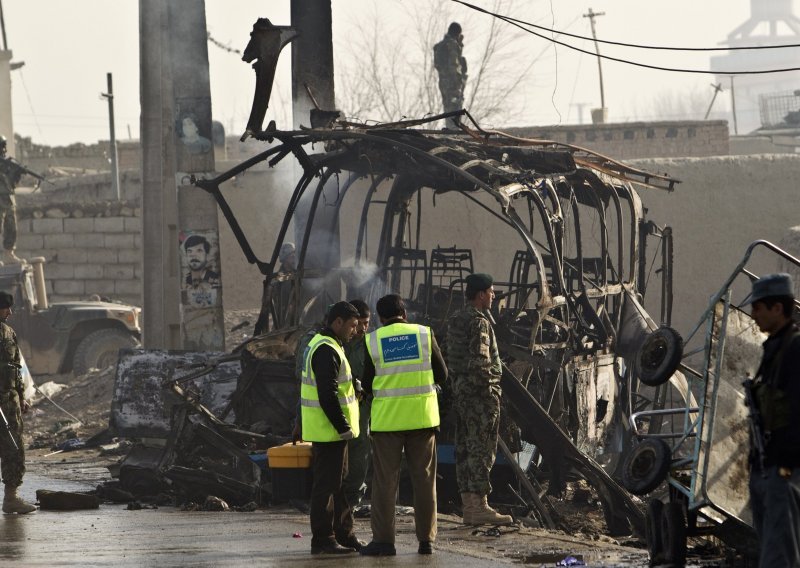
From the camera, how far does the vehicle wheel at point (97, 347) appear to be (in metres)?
21.8

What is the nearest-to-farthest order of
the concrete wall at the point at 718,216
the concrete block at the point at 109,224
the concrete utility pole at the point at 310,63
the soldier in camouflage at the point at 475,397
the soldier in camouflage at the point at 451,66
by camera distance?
the soldier in camouflage at the point at 475,397
the concrete utility pole at the point at 310,63
the concrete wall at the point at 718,216
the soldier in camouflage at the point at 451,66
the concrete block at the point at 109,224

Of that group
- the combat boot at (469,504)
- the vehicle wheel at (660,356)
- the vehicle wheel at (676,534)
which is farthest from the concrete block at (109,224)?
the vehicle wheel at (676,534)

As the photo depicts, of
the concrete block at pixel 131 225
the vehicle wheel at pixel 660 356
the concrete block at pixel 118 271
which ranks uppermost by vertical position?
the concrete block at pixel 131 225

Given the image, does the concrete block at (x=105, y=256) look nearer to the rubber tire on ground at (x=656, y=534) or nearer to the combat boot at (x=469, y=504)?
the combat boot at (x=469, y=504)

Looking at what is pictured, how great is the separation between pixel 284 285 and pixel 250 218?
410 inches

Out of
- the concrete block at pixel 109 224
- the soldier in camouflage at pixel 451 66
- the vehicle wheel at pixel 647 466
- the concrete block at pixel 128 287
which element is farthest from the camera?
the concrete block at pixel 128 287

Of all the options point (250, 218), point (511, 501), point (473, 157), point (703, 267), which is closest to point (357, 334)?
point (511, 501)

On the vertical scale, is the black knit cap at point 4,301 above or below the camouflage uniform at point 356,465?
above

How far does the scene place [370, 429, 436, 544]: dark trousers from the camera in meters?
8.30

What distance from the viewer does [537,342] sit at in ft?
39.2

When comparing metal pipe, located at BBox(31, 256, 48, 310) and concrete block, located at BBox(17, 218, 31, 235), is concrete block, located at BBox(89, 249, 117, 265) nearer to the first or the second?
concrete block, located at BBox(17, 218, 31, 235)

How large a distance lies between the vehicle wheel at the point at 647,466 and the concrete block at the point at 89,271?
20.2m

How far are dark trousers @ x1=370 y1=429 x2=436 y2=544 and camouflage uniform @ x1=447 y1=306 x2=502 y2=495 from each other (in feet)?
3.93

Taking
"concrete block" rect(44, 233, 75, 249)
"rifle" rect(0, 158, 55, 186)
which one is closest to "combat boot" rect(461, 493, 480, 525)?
"rifle" rect(0, 158, 55, 186)
